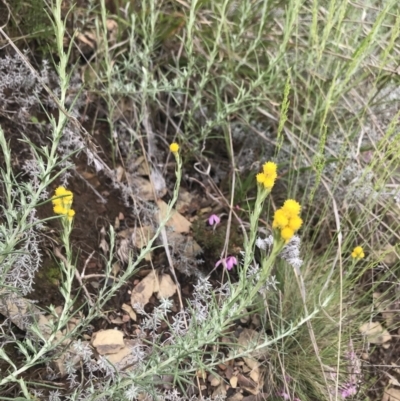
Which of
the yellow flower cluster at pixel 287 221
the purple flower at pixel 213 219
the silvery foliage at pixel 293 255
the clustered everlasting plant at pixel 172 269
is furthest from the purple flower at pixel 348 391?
the yellow flower cluster at pixel 287 221

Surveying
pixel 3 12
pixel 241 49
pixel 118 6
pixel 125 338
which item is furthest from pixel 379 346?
pixel 3 12

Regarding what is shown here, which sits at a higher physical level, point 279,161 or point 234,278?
point 279,161

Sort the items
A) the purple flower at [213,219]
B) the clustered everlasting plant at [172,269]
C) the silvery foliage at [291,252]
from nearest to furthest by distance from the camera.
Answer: the clustered everlasting plant at [172,269], the silvery foliage at [291,252], the purple flower at [213,219]

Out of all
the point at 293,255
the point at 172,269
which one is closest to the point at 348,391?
the point at 293,255

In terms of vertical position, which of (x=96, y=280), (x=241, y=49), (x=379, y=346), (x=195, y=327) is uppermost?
(x=241, y=49)

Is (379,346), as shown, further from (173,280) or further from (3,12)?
(3,12)

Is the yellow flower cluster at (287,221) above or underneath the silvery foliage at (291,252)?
above

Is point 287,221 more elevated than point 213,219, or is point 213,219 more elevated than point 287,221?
point 287,221

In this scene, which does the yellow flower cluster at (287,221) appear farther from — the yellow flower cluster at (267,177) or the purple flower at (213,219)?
the purple flower at (213,219)

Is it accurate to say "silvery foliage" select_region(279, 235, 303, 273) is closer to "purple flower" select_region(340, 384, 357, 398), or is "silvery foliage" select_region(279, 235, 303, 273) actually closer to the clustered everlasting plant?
the clustered everlasting plant

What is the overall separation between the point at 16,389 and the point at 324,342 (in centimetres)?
86

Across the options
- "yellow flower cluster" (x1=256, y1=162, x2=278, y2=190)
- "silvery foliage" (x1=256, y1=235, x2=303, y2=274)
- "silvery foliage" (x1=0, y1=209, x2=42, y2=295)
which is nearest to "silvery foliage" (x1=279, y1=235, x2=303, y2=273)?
"silvery foliage" (x1=256, y1=235, x2=303, y2=274)

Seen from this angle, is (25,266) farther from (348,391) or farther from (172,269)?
(348,391)

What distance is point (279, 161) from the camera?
2.02m
